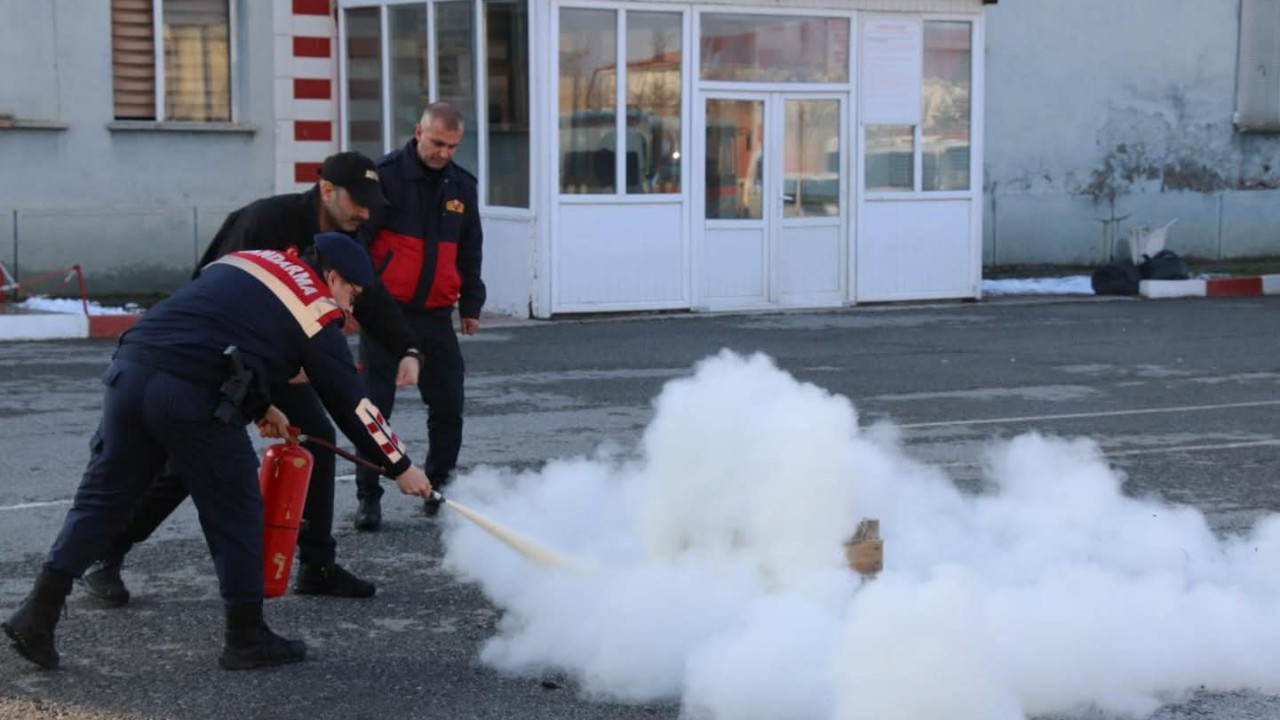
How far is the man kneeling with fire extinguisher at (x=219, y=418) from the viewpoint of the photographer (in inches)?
206

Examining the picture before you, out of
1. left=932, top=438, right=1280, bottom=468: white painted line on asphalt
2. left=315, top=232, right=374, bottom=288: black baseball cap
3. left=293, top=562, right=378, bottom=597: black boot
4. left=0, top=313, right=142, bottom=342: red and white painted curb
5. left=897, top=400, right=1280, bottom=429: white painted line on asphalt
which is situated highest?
left=315, top=232, right=374, bottom=288: black baseball cap

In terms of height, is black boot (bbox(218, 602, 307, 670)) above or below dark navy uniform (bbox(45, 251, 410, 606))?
below

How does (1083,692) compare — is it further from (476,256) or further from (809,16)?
(809,16)

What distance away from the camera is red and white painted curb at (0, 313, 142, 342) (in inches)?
577

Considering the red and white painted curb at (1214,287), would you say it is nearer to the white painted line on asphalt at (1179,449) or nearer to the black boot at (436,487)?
the white painted line on asphalt at (1179,449)

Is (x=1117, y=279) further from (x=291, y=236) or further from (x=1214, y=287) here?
(x=291, y=236)

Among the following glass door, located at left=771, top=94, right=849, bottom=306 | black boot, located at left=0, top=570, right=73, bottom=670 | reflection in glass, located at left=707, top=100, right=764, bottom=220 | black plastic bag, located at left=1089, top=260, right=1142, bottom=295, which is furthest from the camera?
black plastic bag, located at left=1089, top=260, right=1142, bottom=295

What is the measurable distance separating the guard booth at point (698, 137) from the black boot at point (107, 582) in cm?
1048

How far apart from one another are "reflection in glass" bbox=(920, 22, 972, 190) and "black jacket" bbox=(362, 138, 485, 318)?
11.7 meters

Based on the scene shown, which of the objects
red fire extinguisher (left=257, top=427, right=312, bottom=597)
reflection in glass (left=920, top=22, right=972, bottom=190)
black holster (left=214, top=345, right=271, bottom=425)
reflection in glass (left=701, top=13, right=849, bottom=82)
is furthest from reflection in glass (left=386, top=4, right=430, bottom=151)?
black holster (left=214, top=345, right=271, bottom=425)

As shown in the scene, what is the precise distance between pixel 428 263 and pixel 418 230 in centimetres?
14

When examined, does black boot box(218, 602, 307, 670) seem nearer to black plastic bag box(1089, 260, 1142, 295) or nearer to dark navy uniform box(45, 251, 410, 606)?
dark navy uniform box(45, 251, 410, 606)

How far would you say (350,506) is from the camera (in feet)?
26.0

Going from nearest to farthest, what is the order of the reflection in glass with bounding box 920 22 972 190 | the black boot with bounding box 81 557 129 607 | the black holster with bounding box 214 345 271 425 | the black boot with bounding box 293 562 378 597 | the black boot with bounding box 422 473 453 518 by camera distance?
the black holster with bounding box 214 345 271 425 → the black boot with bounding box 81 557 129 607 → the black boot with bounding box 293 562 378 597 → the black boot with bounding box 422 473 453 518 → the reflection in glass with bounding box 920 22 972 190
